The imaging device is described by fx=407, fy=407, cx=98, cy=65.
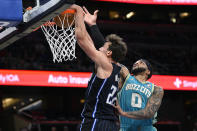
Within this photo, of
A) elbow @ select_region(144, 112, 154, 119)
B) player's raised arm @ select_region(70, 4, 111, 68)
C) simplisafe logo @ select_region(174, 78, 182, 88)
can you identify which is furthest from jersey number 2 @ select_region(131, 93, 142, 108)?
simplisafe logo @ select_region(174, 78, 182, 88)

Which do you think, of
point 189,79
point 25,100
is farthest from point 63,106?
point 189,79

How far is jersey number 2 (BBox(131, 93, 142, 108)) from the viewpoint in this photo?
16.9 feet

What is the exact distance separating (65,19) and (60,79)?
8.30m

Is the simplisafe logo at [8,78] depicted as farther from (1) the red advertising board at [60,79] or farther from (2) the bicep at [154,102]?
(2) the bicep at [154,102]

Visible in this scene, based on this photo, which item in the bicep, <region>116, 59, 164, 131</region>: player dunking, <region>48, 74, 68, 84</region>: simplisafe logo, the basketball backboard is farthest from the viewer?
<region>48, 74, 68, 84</region>: simplisafe logo

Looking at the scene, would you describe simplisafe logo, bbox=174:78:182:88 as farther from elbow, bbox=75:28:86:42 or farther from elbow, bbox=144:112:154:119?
elbow, bbox=75:28:86:42

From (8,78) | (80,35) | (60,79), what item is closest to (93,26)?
(80,35)

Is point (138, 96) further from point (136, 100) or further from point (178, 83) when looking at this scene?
point (178, 83)

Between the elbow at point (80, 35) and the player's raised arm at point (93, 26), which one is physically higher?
the player's raised arm at point (93, 26)

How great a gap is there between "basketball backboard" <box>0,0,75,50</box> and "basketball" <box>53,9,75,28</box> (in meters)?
0.34

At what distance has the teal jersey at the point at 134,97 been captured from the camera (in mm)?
5142

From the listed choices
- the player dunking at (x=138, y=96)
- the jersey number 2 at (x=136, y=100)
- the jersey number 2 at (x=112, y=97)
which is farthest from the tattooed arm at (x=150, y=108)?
the jersey number 2 at (x=112, y=97)

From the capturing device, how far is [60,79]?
13.2 m

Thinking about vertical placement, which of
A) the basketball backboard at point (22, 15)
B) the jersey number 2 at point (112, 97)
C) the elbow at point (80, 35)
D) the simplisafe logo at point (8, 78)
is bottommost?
the jersey number 2 at point (112, 97)
